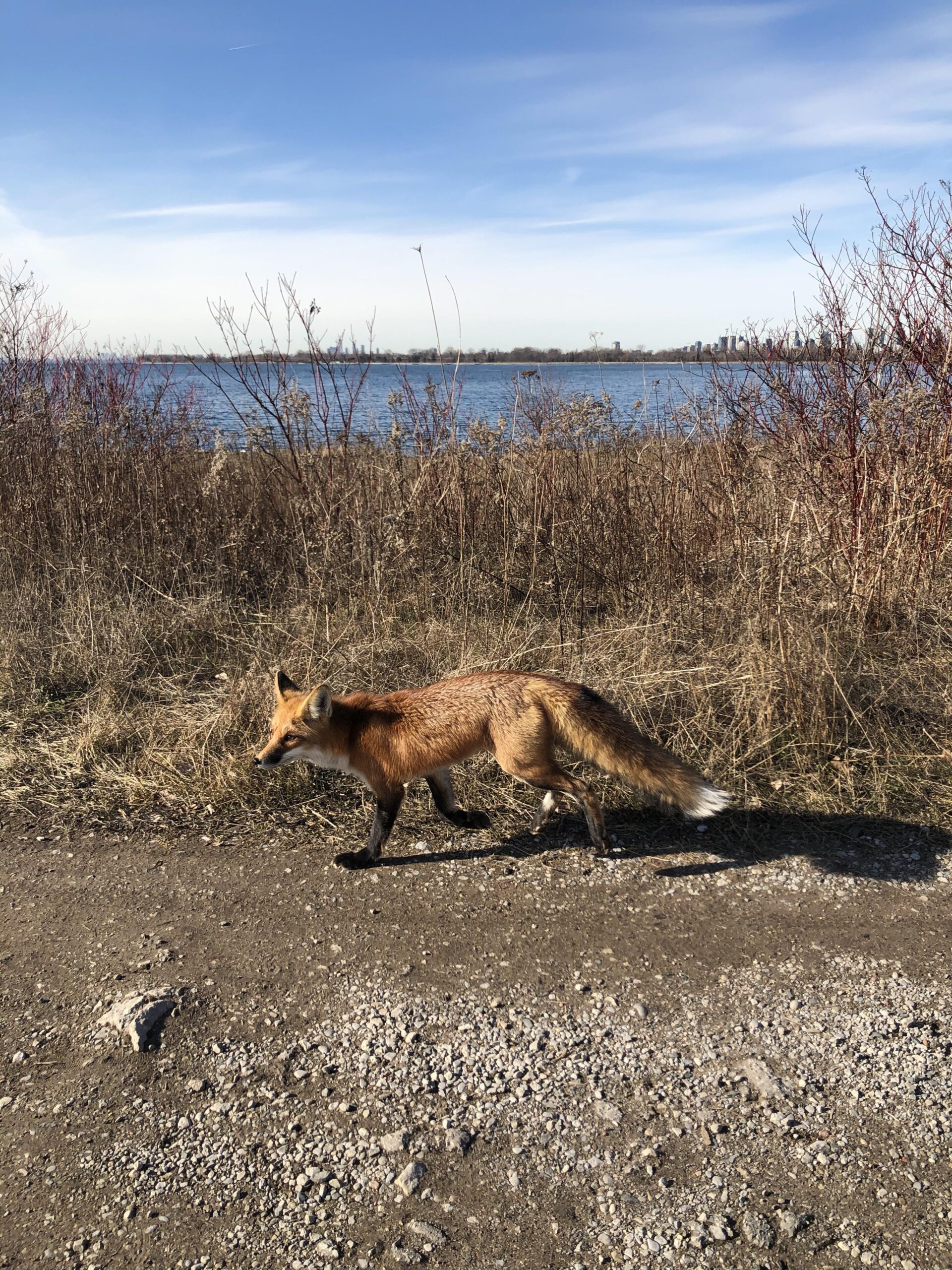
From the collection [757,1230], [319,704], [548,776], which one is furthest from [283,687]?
[757,1230]

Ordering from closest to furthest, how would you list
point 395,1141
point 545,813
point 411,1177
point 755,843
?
point 411,1177 < point 395,1141 < point 755,843 < point 545,813

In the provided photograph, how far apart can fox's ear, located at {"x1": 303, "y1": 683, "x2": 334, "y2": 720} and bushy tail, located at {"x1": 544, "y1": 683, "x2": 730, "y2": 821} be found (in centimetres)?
106

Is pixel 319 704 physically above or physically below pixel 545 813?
above

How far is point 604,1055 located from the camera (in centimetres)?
295

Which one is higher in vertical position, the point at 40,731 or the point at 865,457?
the point at 865,457

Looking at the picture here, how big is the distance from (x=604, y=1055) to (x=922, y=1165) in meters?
0.98

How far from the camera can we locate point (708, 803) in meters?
4.02

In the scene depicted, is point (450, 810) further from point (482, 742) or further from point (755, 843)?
point (755, 843)

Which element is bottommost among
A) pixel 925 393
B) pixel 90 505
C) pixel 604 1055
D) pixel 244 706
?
pixel 604 1055

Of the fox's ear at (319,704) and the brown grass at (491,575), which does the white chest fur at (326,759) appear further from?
the brown grass at (491,575)

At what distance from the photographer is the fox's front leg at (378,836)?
420cm

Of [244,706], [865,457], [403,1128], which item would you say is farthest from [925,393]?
[403,1128]

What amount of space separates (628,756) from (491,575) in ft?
11.2

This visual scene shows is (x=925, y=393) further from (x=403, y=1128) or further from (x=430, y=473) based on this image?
(x=403, y=1128)
